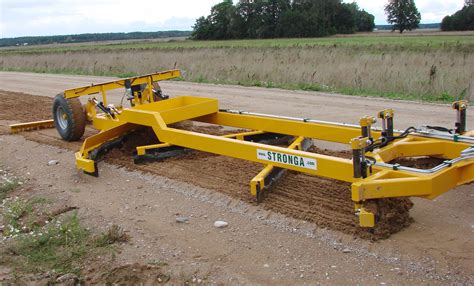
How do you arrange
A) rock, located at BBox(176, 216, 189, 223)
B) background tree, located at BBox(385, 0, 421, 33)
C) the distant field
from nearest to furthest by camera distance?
1. rock, located at BBox(176, 216, 189, 223)
2. the distant field
3. background tree, located at BBox(385, 0, 421, 33)

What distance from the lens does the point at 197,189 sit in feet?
19.6

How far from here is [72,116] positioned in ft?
27.4

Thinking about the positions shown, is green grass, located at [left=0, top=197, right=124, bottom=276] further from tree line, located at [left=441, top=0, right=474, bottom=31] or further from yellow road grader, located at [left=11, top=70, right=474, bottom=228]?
tree line, located at [left=441, top=0, right=474, bottom=31]

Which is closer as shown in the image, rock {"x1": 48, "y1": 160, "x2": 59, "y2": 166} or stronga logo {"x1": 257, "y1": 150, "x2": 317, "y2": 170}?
stronga logo {"x1": 257, "y1": 150, "x2": 317, "y2": 170}

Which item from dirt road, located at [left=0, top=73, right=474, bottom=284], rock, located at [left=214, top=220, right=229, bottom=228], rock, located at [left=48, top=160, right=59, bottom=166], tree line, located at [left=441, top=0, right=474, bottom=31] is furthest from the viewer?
tree line, located at [left=441, top=0, right=474, bottom=31]

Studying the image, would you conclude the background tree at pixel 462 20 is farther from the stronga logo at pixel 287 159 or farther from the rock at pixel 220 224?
the rock at pixel 220 224

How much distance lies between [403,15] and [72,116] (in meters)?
90.4

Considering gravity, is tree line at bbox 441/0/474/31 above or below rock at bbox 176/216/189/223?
above

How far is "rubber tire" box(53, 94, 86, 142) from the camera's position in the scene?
27.3 feet

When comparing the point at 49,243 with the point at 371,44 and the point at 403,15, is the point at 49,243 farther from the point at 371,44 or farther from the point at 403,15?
the point at 403,15

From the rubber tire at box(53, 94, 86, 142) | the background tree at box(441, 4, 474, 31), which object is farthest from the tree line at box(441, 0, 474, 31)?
the rubber tire at box(53, 94, 86, 142)

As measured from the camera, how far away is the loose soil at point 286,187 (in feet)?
15.0

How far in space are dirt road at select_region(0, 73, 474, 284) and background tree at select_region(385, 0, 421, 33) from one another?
Result: 8956cm

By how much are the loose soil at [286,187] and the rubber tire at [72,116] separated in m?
0.16
